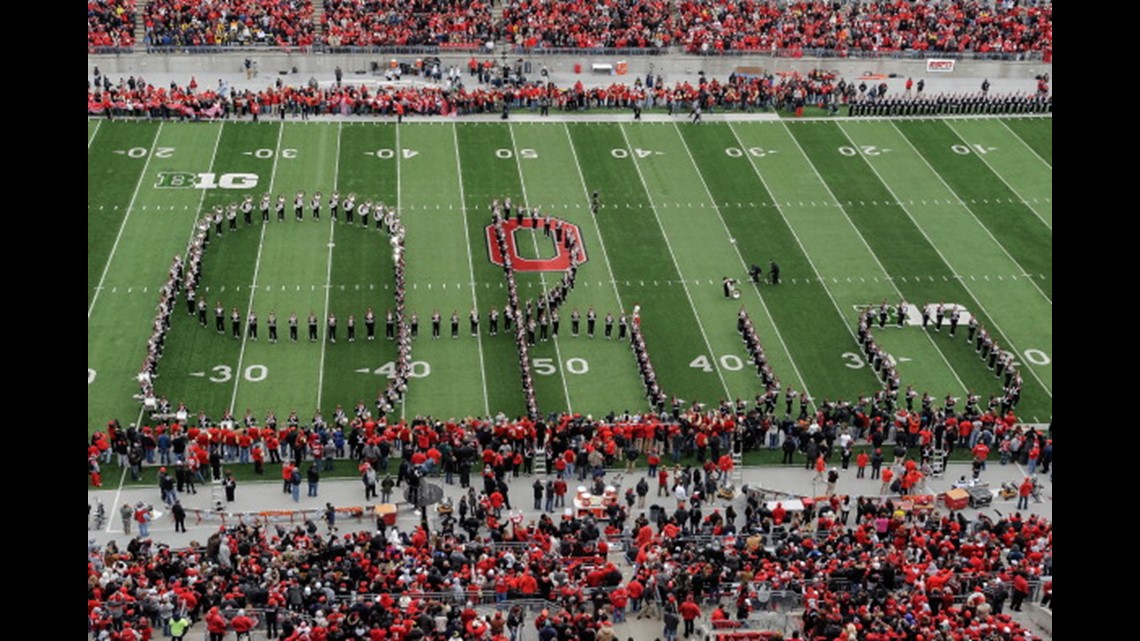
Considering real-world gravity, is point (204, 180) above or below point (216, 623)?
above

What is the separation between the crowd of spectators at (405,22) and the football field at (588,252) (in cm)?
776

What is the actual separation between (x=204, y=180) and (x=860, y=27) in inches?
1176

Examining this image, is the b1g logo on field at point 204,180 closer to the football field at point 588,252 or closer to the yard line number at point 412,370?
the football field at point 588,252

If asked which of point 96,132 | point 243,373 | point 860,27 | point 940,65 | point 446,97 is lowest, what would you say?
point 243,373

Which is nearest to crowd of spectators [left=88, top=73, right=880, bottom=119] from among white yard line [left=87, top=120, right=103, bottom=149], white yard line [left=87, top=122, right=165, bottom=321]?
white yard line [left=87, top=120, right=103, bottom=149]

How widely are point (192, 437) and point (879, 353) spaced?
17.9 meters

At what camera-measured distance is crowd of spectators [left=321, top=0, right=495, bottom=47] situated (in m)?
64.4

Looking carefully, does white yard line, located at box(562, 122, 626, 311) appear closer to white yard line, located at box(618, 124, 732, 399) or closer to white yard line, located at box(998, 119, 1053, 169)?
white yard line, located at box(618, 124, 732, 399)

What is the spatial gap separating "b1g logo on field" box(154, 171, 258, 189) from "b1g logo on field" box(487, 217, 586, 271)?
8494 millimetres

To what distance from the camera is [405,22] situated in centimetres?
6544

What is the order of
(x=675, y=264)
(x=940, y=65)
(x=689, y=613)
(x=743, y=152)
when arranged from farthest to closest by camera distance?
1. (x=940, y=65)
2. (x=743, y=152)
3. (x=675, y=264)
4. (x=689, y=613)

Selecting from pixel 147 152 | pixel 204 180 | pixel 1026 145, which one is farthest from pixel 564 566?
pixel 1026 145

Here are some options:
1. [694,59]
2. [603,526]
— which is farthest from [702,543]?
[694,59]

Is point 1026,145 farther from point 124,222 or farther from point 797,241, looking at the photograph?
point 124,222
